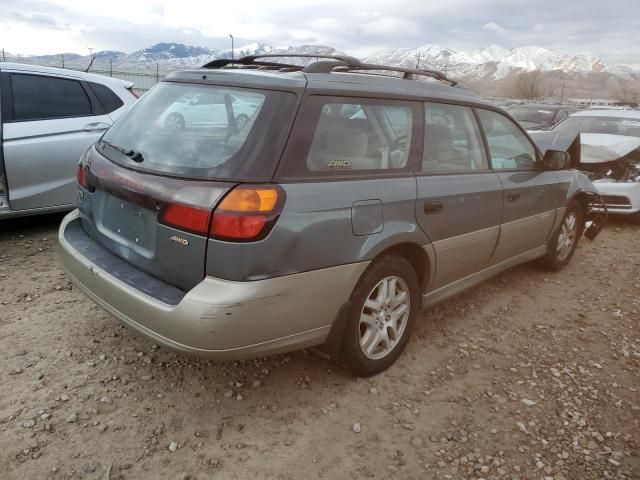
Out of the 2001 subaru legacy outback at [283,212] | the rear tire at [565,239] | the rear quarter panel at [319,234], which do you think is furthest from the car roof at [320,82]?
the rear tire at [565,239]

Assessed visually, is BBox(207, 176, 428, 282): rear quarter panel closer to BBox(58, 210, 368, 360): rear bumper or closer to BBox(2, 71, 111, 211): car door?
BBox(58, 210, 368, 360): rear bumper

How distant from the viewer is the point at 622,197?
6.54 meters

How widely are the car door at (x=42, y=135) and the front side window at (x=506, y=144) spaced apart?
3.68 m

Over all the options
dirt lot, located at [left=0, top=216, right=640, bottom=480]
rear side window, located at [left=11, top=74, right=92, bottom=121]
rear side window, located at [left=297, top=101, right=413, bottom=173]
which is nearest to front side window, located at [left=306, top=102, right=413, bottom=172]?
rear side window, located at [left=297, top=101, right=413, bottom=173]

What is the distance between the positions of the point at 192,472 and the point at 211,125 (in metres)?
1.60

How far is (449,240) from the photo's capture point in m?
3.03

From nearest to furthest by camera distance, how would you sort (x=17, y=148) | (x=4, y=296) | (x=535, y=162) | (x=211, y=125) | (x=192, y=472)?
(x=192, y=472)
(x=211, y=125)
(x=4, y=296)
(x=535, y=162)
(x=17, y=148)

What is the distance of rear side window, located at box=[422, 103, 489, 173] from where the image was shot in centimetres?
294

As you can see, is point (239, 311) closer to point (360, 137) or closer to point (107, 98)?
point (360, 137)

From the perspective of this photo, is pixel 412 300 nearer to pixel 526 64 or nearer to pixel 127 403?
pixel 127 403

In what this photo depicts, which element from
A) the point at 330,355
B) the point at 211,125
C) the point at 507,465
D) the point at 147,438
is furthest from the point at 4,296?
the point at 507,465

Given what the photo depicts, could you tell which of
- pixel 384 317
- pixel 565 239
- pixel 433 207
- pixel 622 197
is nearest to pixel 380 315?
pixel 384 317

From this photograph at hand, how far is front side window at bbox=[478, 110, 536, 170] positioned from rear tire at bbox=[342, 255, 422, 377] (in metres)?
1.23

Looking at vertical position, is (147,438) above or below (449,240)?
below
